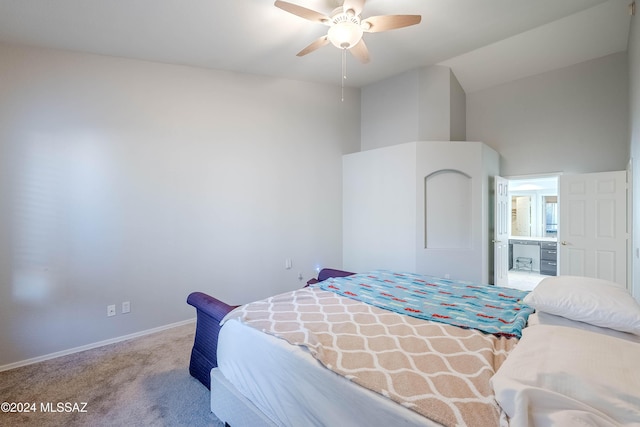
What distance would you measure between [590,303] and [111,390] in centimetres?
303

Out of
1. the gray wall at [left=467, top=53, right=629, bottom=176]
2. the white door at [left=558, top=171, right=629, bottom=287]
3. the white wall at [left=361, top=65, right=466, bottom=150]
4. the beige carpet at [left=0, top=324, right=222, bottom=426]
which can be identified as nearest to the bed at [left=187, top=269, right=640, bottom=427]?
the beige carpet at [left=0, top=324, right=222, bottom=426]

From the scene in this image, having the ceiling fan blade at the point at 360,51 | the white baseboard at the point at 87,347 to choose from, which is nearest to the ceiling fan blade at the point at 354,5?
the ceiling fan blade at the point at 360,51

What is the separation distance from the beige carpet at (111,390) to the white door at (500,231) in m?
3.93

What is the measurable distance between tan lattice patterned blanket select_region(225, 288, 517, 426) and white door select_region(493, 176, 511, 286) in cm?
313

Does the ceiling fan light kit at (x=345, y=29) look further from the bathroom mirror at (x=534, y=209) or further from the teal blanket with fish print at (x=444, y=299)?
the bathroom mirror at (x=534, y=209)

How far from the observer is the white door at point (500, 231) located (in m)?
4.15

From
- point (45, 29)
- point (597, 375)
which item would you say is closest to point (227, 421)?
point (597, 375)

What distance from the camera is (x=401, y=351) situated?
132 cm

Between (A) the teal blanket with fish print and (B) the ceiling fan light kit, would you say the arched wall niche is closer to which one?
(A) the teal blanket with fish print

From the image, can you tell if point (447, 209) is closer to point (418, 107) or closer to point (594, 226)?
point (418, 107)

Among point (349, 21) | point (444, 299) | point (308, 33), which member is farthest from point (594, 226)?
point (308, 33)

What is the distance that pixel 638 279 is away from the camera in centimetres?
246

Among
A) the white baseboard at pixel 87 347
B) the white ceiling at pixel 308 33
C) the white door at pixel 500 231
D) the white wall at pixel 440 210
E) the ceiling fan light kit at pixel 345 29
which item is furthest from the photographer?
the white door at pixel 500 231

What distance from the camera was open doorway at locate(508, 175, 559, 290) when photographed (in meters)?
6.14
